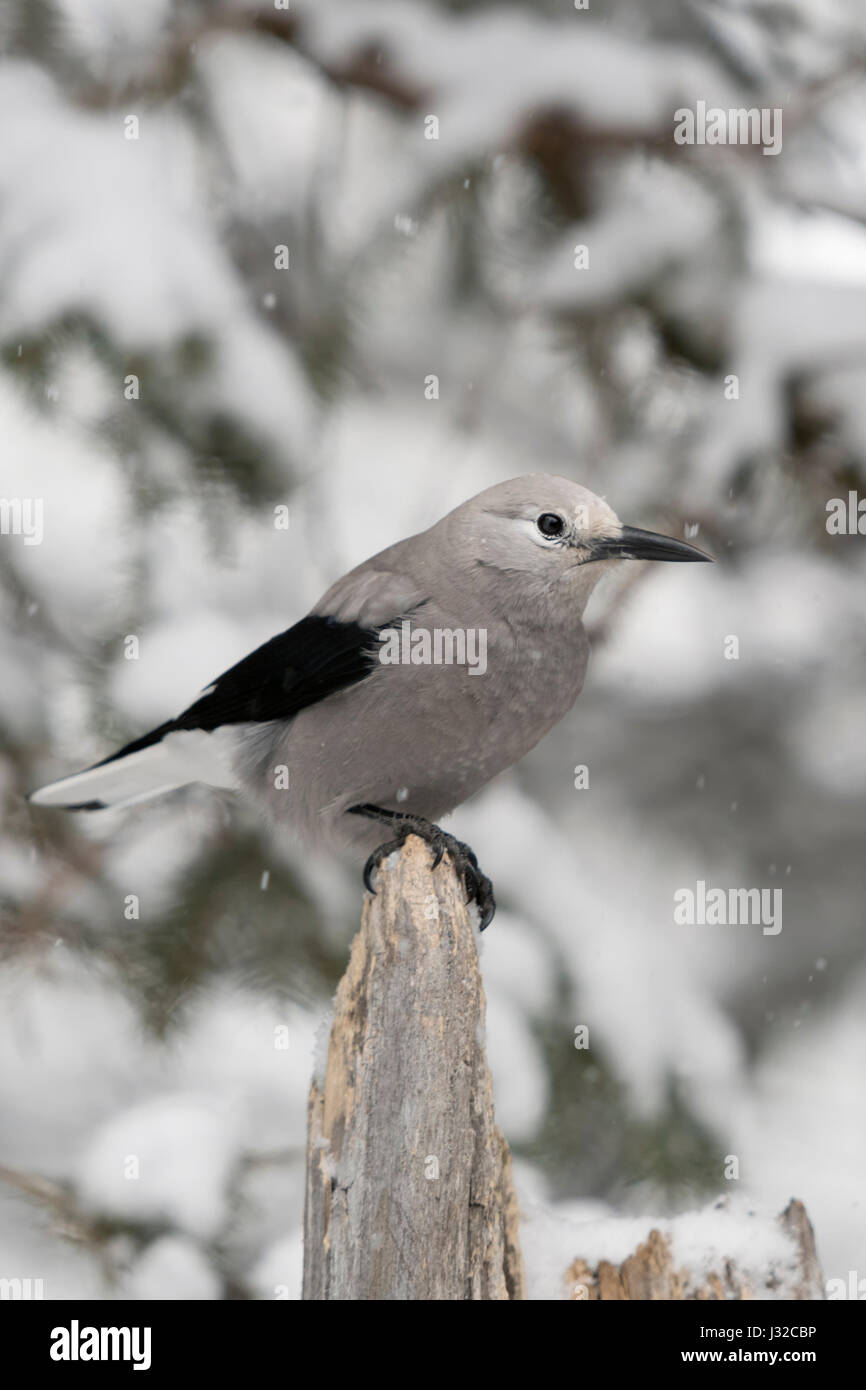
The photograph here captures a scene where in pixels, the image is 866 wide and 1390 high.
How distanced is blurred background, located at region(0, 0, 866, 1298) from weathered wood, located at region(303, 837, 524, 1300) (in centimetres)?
99

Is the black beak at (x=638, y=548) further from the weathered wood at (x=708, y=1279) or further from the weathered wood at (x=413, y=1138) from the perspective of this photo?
the weathered wood at (x=708, y=1279)

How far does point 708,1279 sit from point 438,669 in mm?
1034

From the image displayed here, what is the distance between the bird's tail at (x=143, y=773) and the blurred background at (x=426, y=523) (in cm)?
22

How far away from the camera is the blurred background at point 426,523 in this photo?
2725mm

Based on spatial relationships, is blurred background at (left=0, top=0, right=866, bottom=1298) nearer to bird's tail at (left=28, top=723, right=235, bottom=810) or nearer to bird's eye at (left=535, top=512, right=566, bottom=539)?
bird's tail at (left=28, top=723, right=235, bottom=810)

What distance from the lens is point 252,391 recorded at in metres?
2.76

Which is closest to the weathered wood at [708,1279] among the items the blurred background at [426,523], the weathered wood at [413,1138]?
the weathered wood at [413,1138]

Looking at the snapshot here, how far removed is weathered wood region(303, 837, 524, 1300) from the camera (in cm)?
154

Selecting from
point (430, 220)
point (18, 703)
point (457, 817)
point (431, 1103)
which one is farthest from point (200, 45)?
point (431, 1103)

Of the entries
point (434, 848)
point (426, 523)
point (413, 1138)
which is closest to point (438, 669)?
point (434, 848)

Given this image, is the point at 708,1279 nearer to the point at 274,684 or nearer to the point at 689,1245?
the point at 689,1245

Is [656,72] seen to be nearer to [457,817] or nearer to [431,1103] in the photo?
[457,817]

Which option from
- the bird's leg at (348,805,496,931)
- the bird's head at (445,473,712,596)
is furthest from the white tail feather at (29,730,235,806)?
the bird's head at (445,473,712,596)

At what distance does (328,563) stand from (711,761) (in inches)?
48.0
